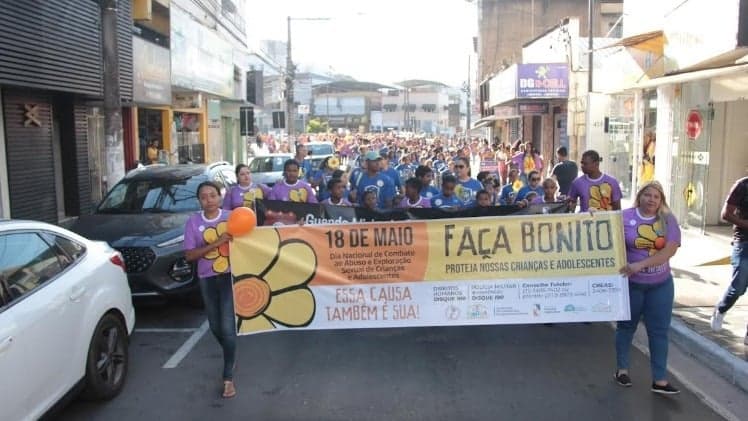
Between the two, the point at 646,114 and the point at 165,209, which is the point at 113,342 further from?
the point at 646,114

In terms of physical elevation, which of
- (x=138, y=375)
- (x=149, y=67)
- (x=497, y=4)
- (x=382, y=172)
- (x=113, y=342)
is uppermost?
(x=497, y=4)

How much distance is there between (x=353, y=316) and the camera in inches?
229

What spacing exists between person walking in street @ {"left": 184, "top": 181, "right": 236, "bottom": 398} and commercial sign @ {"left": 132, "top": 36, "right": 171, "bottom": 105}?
11172mm

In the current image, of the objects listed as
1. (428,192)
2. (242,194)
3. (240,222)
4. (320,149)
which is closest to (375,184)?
(428,192)

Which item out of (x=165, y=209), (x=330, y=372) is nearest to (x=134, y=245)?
(x=165, y=209)

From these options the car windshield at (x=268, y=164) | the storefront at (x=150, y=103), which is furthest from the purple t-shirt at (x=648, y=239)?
the car windshield at (x=268, y=164)

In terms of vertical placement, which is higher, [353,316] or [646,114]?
[646,114]

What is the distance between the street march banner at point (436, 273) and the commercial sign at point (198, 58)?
14406mm

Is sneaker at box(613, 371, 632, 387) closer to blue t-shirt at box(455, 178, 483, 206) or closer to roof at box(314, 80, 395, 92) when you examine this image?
blue t-shirt at box(455, 178, 483, 206)

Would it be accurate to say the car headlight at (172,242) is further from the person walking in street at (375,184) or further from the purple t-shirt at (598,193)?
the purple t-shirt at (598,193)

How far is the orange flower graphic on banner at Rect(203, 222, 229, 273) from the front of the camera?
17.6ft

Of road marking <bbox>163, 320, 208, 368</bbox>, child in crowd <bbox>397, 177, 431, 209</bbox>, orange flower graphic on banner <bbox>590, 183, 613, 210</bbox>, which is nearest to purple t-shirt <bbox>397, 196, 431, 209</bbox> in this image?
child in crowd <bbox>397, 177, 431, 209</bbox>

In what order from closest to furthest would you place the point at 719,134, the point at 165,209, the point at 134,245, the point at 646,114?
the point at 134,245, the point at 165,209, the point at 719,134, the point at 646,114

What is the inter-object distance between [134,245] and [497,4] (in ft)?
146
